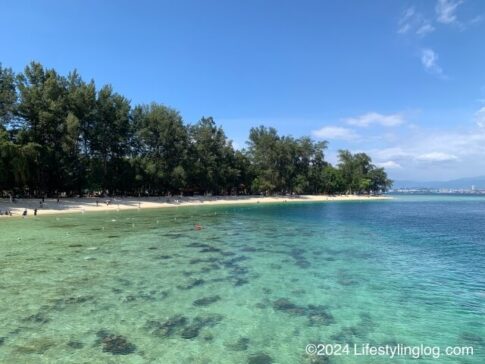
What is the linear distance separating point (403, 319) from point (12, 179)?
6171cm

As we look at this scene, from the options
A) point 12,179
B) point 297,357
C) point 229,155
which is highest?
point 229,155

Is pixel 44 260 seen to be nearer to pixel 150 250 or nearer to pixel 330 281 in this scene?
pixel 150 250

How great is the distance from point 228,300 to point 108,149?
70008 millimetres

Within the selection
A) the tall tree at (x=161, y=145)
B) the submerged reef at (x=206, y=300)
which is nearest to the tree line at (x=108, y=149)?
the tall tree at (x=161, y=145)

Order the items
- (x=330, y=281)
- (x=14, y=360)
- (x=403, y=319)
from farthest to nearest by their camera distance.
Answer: (x=330, y=281) → (x=403, y=319) → (x=14, y=360)

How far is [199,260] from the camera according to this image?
21.8 metres

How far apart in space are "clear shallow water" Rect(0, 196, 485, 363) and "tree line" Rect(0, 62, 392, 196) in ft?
139

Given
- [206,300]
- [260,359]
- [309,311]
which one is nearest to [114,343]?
[260,359]

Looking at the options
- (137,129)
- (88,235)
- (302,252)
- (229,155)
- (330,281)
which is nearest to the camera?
A: (330,281)

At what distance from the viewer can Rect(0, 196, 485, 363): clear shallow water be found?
10047mm

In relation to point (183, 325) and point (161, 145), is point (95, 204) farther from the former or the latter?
point (183, 325)

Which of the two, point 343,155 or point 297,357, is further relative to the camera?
point 343,155

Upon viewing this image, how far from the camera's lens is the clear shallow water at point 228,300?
1005 cm

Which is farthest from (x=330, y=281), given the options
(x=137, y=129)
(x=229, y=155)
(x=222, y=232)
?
(x=229, y=155)
